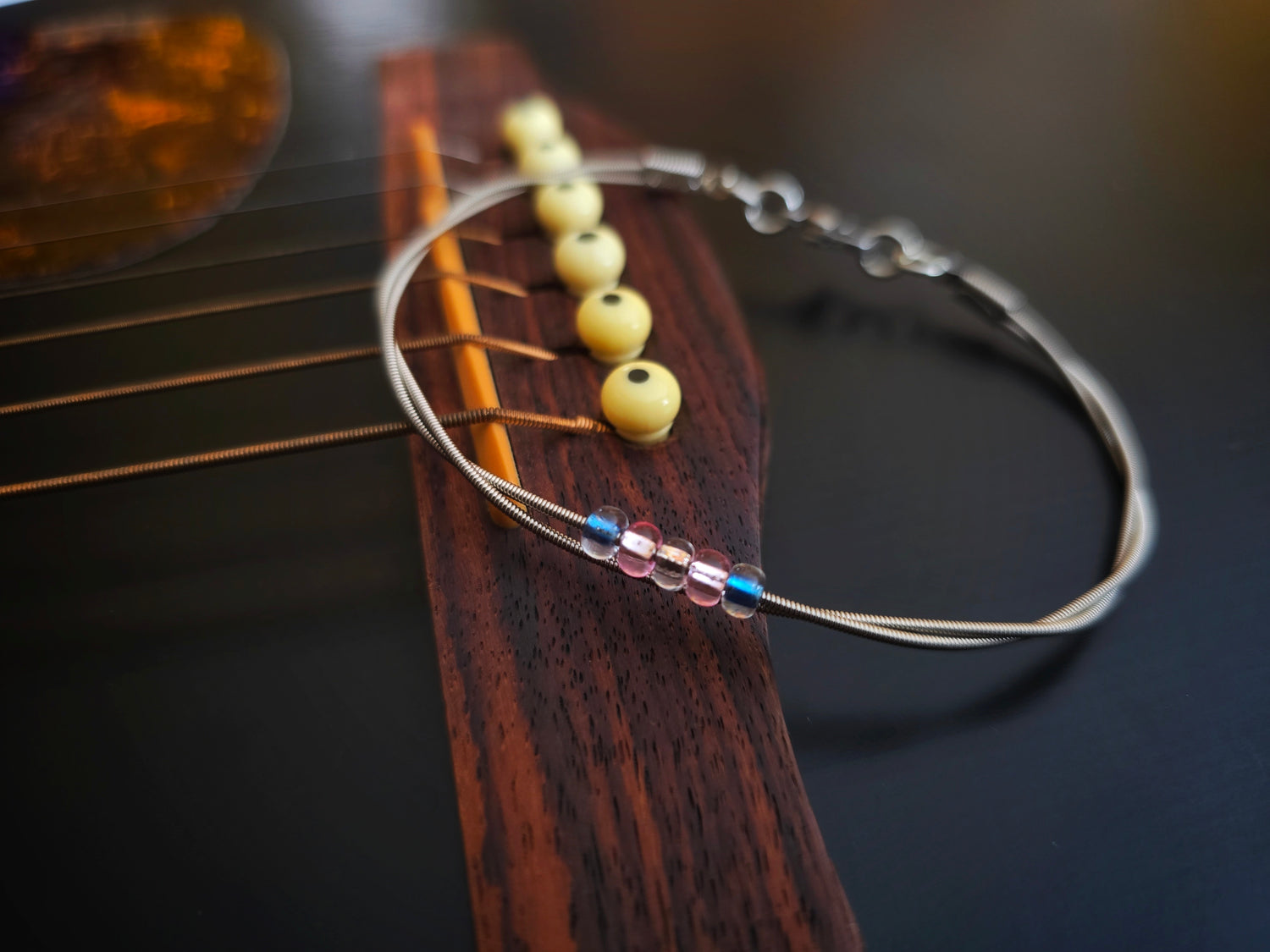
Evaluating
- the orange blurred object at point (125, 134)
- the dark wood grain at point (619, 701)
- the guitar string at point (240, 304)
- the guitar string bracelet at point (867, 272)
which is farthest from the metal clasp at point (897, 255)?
the orange blurred object at point (125, 134)

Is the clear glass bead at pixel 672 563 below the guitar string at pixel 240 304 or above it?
below

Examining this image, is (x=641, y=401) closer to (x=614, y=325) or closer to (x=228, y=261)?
(x=614, y=325)

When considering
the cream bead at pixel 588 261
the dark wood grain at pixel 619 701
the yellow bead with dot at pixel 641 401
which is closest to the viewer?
the dark wood grain at pixel 619 701

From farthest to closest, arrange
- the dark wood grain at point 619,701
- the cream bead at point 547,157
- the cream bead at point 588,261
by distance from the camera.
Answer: the cream bead at point 547,157 < the cream bead at point 588,261 < the dark wood grain at point 619,701

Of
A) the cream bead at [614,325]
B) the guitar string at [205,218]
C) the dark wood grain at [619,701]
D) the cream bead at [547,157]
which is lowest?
the dark wood grain at [619,701]

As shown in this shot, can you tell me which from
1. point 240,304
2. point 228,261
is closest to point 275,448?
point 240,304

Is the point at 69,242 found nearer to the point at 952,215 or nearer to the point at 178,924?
the point at 178,924

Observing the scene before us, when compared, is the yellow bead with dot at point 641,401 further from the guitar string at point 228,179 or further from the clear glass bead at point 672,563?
the guitar string at point 228,179

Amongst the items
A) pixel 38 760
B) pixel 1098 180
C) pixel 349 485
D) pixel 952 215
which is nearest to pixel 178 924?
pixel 38 760
